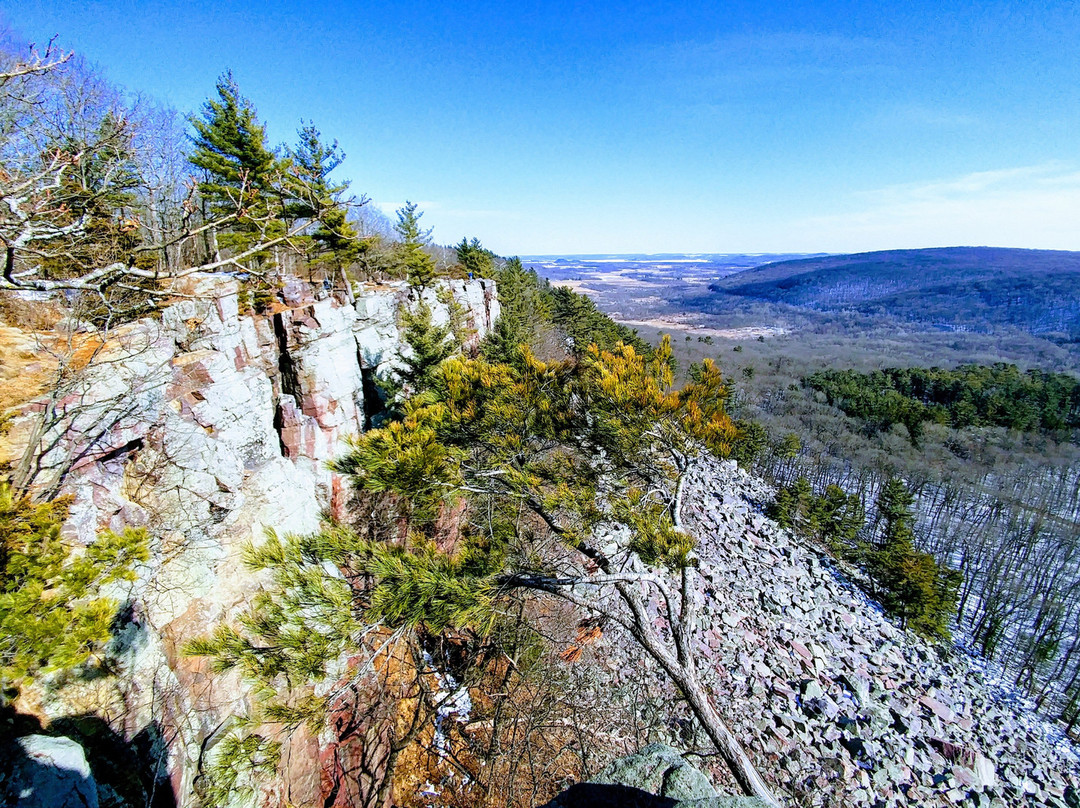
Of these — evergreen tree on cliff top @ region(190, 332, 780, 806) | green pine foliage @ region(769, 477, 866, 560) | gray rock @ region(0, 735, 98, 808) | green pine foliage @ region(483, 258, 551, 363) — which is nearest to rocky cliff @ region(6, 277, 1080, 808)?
gray rock @ region(0, 735, 98, 808)

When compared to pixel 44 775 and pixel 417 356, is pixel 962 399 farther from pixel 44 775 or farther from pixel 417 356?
pixel 44 775

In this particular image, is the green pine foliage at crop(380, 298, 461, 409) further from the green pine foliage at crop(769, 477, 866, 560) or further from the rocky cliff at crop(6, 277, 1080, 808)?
the green pine foliage at crop(769, 477, 866, 560)

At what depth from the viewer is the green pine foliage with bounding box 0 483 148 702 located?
3072 mm

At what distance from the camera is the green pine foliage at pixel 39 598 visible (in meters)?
3.07

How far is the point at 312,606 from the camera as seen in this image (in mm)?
3568

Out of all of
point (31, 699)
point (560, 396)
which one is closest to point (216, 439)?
point (31, 699)

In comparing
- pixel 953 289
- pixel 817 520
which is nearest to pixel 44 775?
pixel 817 520

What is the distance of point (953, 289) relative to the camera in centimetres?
13525

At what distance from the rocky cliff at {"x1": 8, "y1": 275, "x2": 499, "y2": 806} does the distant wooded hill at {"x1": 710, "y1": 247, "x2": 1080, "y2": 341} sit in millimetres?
142516

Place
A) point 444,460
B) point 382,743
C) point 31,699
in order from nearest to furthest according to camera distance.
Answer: point 31,699, point 444,460, point 382,743

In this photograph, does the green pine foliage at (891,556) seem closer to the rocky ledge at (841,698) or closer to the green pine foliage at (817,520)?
the green pine foliage at (817,520)

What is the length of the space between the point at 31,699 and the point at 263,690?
3094 mm

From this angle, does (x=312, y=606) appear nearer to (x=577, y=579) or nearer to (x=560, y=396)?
(x=577, y=579)

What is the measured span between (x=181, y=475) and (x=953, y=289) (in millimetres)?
190662
